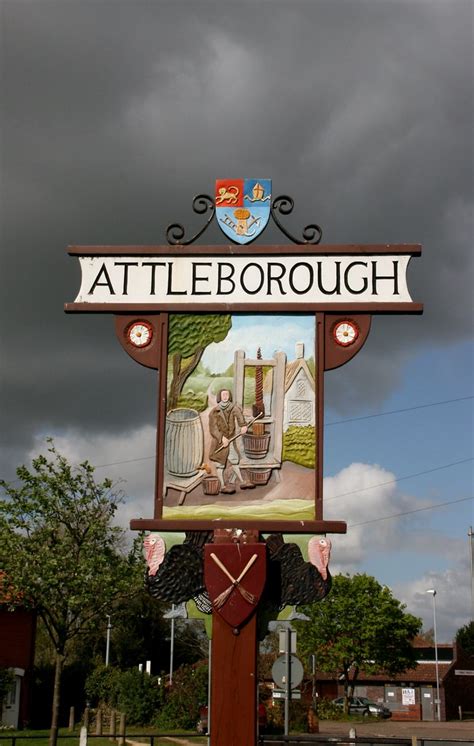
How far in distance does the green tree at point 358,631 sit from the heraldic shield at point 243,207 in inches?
1970

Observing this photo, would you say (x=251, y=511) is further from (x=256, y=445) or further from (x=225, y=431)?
(x=225, y=431)

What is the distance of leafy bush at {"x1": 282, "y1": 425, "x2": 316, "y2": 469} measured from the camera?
1069 cm

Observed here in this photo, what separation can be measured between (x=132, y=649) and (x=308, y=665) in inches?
601

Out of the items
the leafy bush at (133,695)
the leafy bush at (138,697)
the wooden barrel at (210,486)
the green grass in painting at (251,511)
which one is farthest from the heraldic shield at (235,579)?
the leafy bush at (138,697)

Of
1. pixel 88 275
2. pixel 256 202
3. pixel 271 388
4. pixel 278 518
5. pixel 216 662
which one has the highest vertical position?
pixel 256 202

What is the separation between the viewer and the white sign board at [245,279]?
36.2 ft

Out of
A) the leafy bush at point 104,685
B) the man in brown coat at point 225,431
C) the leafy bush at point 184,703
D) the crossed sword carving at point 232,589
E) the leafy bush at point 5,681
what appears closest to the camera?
the crossed sword carving at point 232,589

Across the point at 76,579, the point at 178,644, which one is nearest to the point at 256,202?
the point at 76,579

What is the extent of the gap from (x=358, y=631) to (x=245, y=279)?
51448 millimetres

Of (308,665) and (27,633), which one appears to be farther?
(308,665)

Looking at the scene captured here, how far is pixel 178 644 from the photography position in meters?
61.8

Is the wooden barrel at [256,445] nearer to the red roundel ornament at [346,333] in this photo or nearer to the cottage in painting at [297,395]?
the cottage in painting at [297,395]

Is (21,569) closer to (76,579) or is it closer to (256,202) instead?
(76,579)

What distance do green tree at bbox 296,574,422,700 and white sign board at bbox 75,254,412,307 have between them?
4999cm
